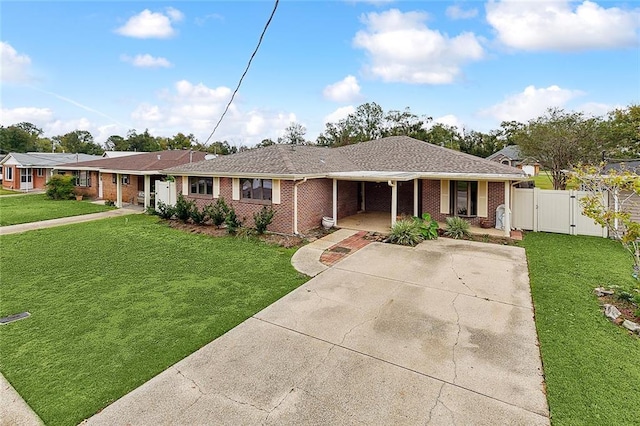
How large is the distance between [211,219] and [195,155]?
15.9m

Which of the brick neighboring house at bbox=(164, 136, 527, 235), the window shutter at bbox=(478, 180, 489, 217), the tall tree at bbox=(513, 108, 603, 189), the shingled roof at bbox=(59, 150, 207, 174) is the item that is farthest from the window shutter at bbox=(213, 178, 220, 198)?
the tall tree at bbox=(513, 108, 603, 189)

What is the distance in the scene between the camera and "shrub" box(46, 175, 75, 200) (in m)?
24.1

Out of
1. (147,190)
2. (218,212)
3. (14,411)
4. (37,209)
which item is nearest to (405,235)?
(218,212)

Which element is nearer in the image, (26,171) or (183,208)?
(183,208)


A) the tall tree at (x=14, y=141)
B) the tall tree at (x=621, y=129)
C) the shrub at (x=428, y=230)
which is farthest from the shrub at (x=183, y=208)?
the tall tree at (x=14, y=141)

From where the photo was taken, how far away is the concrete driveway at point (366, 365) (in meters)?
3.69

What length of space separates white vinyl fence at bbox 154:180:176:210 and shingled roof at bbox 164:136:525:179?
103 centimetres

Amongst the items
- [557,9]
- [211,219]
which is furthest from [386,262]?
[557,9]

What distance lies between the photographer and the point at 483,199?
13789 mm

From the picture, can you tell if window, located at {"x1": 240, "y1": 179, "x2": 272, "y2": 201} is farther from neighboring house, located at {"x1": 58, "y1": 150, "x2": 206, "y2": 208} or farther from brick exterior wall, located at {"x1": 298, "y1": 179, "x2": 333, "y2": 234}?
neighboring house, located at {"x1": 58, "y1": 150, "x2": 206, "y2": 208}

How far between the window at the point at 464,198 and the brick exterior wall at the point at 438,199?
40 centimetres

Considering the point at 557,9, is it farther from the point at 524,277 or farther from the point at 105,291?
the point at 105,291

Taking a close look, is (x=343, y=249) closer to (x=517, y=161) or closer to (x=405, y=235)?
(x=405, y=235)

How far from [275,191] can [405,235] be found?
18.1 feet
